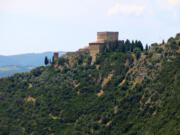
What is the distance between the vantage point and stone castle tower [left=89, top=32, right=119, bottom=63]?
518 feet

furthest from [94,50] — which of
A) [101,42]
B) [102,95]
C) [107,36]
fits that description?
[102,95]

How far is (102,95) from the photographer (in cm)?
13838

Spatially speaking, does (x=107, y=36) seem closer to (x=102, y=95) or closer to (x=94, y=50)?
(x=94, y=50)

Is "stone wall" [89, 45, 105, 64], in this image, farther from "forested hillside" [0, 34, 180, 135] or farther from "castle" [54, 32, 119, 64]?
"forested hillside" [0, 34, 180, 135]

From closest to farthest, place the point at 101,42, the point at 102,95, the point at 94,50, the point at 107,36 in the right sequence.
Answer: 1. the point at 102,95
2. the point at 94,50
3. the point at 101,42
4. the point at 107,36

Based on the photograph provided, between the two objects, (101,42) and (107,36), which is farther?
(107,36)

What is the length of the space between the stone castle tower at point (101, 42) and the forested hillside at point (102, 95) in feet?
8.22

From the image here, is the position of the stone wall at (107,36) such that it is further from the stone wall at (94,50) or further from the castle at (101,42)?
the stone wall at (94,50)

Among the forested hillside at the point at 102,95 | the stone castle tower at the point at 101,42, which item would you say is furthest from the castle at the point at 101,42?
the forested hillside at the point at 102,95

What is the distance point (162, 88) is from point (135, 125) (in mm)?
13973

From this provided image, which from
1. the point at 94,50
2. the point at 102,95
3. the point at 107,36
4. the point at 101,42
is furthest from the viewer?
the point at 107,36

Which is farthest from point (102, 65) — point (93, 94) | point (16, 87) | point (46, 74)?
point (16, 87)

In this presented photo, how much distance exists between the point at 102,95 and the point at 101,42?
27818 millimetres

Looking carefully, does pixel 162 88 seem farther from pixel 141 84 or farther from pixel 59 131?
pixel 59 131
